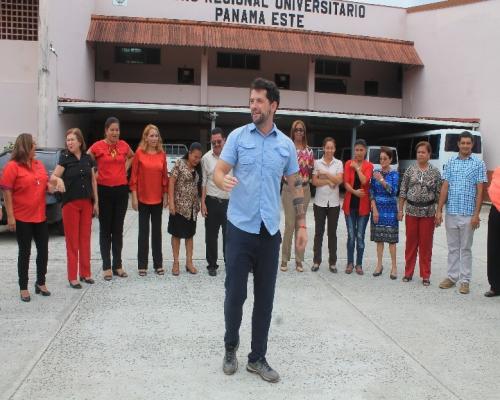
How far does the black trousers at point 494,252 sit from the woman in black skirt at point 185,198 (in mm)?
3485

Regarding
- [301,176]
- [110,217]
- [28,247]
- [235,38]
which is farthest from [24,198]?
[235,38]

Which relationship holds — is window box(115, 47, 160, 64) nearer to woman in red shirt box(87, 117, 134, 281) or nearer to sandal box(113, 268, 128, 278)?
woman in red shirt box(87, 117, 134, 281)

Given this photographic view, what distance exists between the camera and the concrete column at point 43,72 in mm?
14734

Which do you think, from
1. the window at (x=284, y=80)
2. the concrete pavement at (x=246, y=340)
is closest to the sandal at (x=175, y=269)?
the concrete pavement at (x=246, y=340)

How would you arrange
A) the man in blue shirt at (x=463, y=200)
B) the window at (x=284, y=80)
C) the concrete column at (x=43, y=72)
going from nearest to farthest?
the man in blue shirt at (x=463, y=200), the concrete column at (x=43, y=72), the window at (x=284, y=80)

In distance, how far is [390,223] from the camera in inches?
262

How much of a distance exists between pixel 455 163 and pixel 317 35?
55.1 ft

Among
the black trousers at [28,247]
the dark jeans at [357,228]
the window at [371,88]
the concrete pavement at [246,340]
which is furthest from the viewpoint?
the window at [371,88]

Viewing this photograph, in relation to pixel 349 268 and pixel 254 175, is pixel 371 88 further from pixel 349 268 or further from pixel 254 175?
pixel 254 175

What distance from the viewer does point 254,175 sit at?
11.4 feet

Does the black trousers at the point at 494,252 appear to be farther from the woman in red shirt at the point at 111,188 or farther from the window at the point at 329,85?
the window at the point at 329,85

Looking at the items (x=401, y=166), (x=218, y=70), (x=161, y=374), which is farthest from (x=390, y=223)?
(x=218, y=70)

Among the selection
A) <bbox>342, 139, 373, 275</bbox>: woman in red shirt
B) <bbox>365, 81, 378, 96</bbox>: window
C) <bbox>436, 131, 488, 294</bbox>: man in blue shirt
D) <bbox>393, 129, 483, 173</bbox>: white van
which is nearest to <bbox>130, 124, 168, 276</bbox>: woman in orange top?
<bbox>342, 139, 373, 275</bbox>: woman in red shirt

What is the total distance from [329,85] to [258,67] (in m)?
3.49
